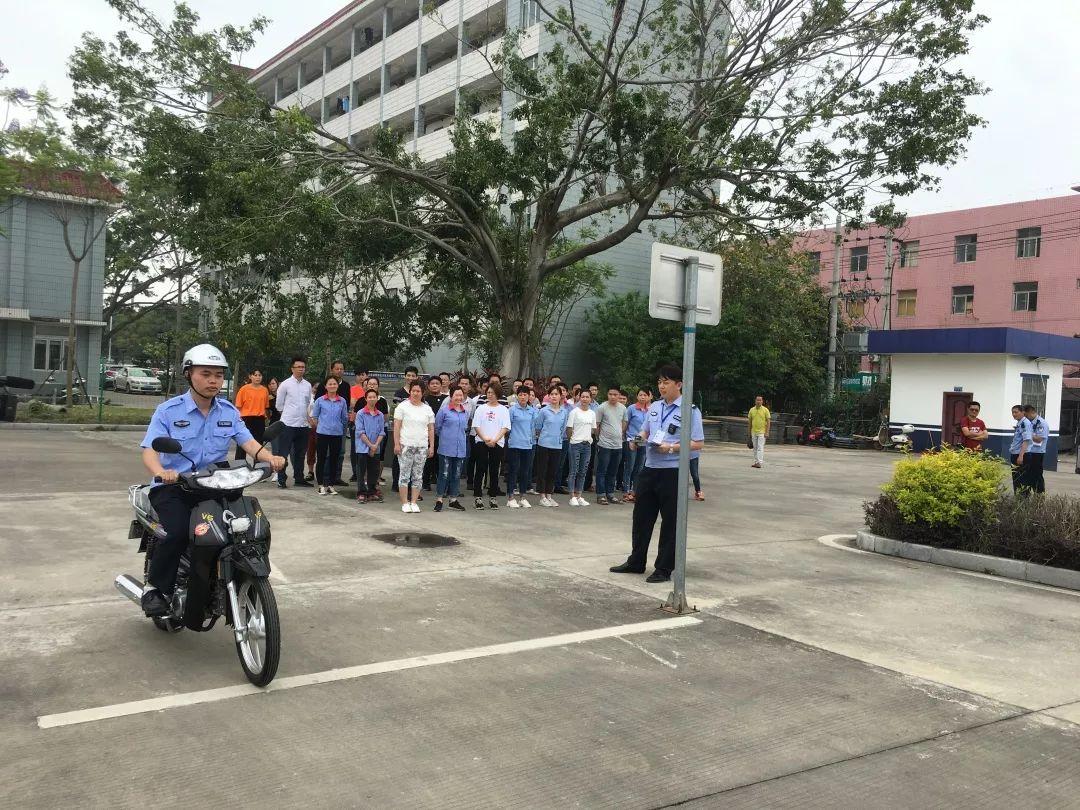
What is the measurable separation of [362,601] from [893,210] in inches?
556

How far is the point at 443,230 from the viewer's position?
66.0ft

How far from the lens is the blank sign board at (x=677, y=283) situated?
654 cm

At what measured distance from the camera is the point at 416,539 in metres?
9.00

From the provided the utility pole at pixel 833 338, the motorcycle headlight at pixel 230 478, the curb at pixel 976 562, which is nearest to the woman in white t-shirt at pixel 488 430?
the curb at pixel 976 562

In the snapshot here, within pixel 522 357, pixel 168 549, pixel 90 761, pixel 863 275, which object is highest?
pixel 863 275

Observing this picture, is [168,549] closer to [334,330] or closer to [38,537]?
[38,537]

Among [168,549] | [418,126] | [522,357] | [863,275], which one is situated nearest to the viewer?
[168,549]

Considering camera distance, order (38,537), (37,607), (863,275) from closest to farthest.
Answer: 1. (37,607)
2. (38,537)
3. (863,275)

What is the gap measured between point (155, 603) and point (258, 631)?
0.93 m

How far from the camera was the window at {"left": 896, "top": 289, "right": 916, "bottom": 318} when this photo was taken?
44719 mm

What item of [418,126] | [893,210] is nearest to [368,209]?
[893,210]

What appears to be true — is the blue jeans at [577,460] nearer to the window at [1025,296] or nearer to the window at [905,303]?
the window at [1025,296]

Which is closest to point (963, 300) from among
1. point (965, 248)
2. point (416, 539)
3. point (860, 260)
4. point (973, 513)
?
point (965, 248)

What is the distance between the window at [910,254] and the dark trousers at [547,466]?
36391 millimetres
